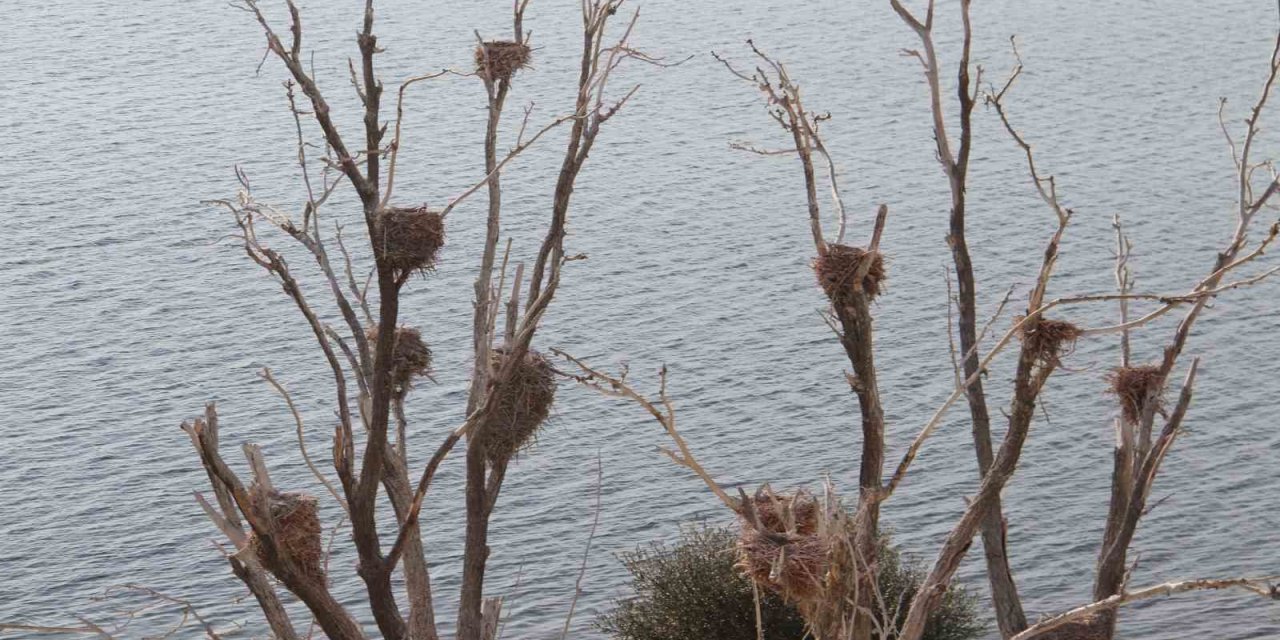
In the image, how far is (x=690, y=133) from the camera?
17594mm

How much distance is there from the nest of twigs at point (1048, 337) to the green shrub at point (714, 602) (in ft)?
13.7

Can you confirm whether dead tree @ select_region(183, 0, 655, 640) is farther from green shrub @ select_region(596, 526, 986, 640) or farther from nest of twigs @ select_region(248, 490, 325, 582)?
green shrub @ select_region(596, 526, 986, 640)

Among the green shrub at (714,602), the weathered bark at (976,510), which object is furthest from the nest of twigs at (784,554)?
the green shrub at (714,602)

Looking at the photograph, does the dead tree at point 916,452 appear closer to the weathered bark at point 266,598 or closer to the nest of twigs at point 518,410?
the nest of twigs at point 518,410

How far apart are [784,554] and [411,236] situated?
146 centimetres

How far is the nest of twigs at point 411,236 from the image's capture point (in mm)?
4473

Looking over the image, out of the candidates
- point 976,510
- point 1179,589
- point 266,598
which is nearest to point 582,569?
point 976,510

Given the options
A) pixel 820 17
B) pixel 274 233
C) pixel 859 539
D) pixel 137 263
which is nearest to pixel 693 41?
pixel 820 17

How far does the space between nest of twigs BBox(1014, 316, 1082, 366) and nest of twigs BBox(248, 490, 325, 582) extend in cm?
202

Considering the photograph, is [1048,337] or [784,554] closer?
[784,554]

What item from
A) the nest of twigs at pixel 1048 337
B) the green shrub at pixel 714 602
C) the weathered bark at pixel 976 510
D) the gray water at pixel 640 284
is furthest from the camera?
the gray water at pixel 640 284

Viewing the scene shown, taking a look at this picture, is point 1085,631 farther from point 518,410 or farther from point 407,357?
point 407,357

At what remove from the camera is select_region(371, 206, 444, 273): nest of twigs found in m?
4.47

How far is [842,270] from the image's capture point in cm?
468
